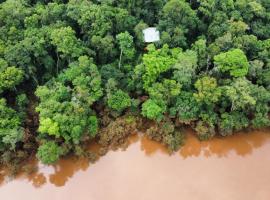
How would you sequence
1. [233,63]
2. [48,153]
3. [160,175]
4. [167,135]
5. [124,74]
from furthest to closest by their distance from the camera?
[124,74] < [233,63] < [167,135] < [160,175] < [48,153]

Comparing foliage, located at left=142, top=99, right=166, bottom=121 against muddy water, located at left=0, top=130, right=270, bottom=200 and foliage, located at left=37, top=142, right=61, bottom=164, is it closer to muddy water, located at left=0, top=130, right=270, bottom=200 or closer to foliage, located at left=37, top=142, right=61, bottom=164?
muddy water, located at left=0, top=130, right=270, bottom=200

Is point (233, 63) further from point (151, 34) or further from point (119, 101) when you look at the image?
point (119, 101)

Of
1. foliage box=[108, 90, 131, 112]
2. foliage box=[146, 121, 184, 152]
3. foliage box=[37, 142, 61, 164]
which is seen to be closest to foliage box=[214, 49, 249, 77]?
foliage box=[146, 121, 184, 152]

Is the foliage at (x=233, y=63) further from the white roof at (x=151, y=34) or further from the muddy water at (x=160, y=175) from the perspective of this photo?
the white roof at (x=151, y=34)

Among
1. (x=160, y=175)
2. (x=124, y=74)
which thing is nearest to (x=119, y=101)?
(x=124, y=74)

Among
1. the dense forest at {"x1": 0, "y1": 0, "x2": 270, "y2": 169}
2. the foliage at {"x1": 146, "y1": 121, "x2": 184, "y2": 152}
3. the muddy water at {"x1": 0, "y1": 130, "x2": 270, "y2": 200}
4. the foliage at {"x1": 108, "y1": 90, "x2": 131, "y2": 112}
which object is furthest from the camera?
the foliage at {"x1": 108, "y1": 90, "x2": 131, "y2": 112}

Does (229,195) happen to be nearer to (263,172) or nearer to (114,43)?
(263,172)
